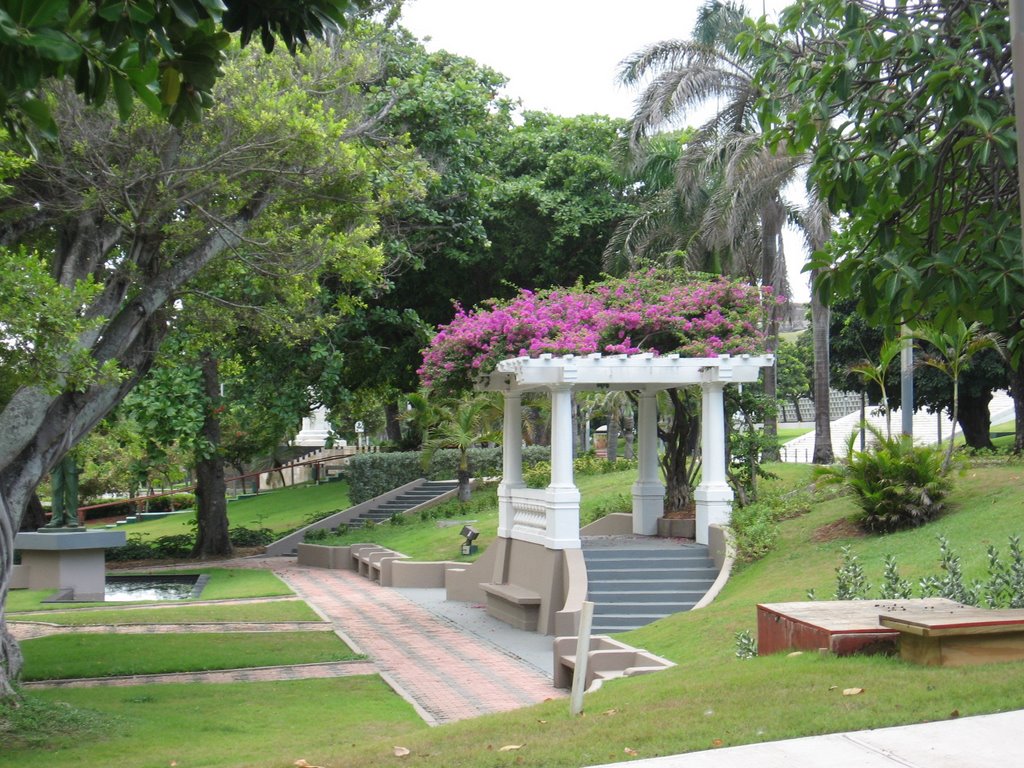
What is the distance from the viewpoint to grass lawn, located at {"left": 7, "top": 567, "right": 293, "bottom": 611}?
19.9m

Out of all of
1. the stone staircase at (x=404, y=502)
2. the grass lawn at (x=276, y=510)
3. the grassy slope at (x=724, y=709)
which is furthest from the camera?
the grass lawn at (x=276, y=510)

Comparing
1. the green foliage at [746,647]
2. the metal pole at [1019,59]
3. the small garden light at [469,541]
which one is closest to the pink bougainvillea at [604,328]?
the small garden light at [469,541]

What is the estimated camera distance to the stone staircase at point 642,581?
1520cm

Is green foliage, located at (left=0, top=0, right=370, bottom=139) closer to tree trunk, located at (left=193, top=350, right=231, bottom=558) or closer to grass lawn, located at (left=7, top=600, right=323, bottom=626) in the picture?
grass lawn, located at (left=7, top=600, right=323, bottom=626)

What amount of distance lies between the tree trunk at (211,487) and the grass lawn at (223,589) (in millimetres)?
2340

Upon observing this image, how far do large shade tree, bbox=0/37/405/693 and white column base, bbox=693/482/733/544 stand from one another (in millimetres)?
6130

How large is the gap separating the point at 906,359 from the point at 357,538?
1424 cm

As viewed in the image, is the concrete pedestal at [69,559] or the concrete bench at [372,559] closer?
the concrete pedestal at [69,559]

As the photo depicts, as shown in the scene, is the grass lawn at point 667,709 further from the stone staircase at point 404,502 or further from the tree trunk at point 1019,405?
the stone staircase at point 404,502

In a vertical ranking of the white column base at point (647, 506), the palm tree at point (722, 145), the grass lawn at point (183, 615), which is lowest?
the grass lawn at point (183, 615)

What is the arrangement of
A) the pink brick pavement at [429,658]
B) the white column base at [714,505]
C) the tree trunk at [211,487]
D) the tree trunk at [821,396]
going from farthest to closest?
the tree trunk at [211,487] < the tree trunk at [821,396] < the white column base at [714,505] < the pink brick pavement at [429,658]

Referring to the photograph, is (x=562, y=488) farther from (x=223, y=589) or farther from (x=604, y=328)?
(x=223, y=589)

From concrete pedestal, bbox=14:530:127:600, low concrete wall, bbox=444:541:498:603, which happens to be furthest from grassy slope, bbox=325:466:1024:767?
concrete pedestal, bbox=14:530:127:600

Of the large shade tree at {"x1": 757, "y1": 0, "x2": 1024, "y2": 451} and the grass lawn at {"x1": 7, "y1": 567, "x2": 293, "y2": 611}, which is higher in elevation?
the large shade tree at {"x1": 757, "y1": 0, "x2": 1024, "y2": 451}
